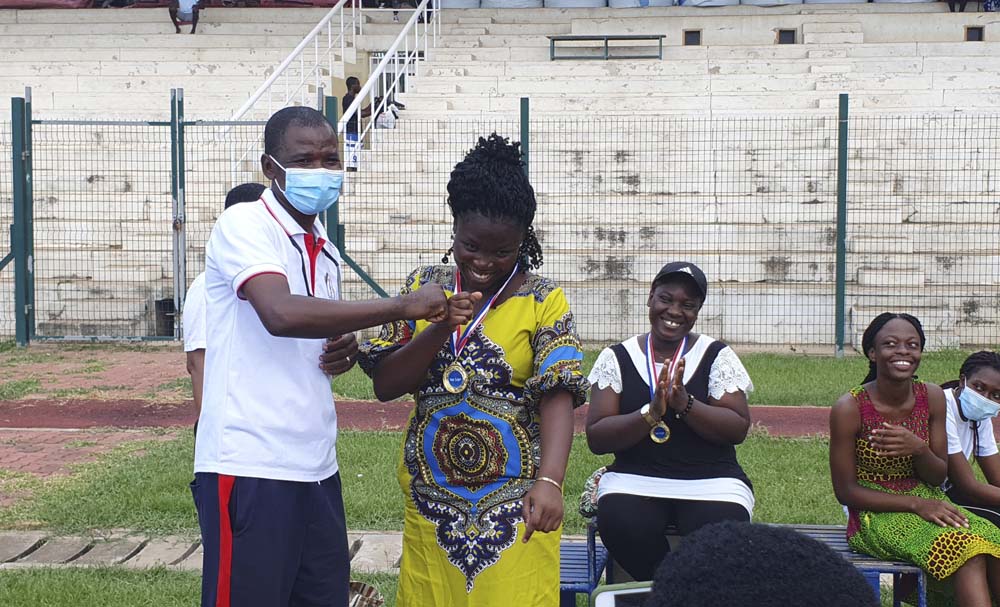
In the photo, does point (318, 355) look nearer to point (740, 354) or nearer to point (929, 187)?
point (740, 354)

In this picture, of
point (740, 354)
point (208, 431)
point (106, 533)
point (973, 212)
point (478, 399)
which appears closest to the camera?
point (208, 431)

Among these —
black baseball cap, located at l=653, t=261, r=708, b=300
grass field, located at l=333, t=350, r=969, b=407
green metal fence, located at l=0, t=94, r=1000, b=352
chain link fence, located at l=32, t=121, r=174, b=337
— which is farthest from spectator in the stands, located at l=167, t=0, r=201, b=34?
black baseball cap, located at l=653, t=261, r=708, b=300

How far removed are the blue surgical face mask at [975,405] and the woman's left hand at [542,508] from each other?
2.40 m

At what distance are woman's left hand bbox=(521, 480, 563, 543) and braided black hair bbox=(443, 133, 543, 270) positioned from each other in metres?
0.67

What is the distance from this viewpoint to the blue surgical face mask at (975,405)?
464 centimetres

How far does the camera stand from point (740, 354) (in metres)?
11.6

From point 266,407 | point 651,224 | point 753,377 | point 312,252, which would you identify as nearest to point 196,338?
point 312,252

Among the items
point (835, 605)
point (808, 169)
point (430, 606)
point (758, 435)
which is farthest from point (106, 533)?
point (808, 169)

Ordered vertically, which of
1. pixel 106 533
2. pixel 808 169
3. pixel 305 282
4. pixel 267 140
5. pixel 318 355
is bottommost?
pixel 106 533

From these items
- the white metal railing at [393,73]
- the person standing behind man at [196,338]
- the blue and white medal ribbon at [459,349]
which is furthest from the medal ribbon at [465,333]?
the white metal railing at [393,73]

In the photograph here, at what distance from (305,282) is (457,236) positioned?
447 millimetres

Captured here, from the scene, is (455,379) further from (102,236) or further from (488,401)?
(102,236)

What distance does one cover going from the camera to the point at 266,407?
292cm

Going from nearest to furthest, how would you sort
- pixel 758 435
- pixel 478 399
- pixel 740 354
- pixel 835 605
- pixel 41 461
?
pixel 835 605, pixel 478 399, pixel 41 461, pixel 758 435, pixel 740 354
